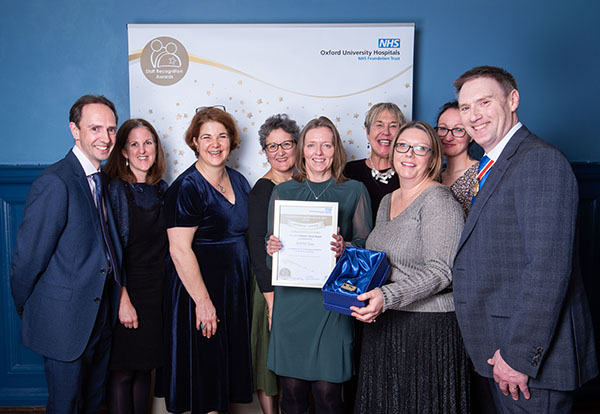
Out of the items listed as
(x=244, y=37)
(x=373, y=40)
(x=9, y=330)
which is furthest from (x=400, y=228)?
(x=9, y=330)

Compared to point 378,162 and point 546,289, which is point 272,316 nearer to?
point 378,162

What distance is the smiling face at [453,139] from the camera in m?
2.54

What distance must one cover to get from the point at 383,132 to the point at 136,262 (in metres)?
1.67

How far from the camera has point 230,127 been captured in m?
2.62

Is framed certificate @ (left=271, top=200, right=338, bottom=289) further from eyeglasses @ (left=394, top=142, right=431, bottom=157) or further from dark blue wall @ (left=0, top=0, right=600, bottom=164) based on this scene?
dark blue wall @ (left=0, top=0, right=600, bottom=164)

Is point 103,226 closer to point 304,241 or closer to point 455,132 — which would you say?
point 304,241

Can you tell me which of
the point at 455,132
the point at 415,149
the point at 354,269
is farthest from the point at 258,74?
the point at 354,269

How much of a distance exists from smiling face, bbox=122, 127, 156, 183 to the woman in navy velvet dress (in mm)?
247

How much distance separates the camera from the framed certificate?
2.16m

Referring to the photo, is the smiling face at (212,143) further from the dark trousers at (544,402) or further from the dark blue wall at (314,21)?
the dark trousers at (544,402)

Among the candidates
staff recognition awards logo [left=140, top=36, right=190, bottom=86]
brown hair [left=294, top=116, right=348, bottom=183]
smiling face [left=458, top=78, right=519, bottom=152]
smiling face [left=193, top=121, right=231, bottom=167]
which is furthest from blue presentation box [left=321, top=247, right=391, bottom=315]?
staff recognition awards logo [left=140, top=36, right=190, bottom=86]

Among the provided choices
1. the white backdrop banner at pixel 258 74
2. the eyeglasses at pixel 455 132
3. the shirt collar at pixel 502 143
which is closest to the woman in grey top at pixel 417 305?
the shirt collar at pixel 502 143

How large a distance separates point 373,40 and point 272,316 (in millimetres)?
1999

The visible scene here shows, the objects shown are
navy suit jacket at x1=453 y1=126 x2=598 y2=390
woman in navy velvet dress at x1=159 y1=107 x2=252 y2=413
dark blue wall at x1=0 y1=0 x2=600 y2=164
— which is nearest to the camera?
navy suit jacket at x1=453 y1=126 x2=598 y2=390
